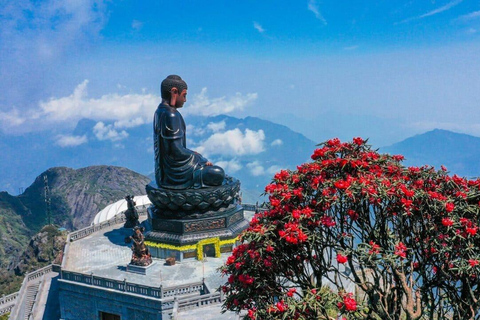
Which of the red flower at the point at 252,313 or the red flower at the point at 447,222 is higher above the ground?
the red flower at the point at 447,222

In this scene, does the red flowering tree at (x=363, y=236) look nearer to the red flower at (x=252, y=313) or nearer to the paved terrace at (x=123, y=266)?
the red flower at (x=252, y=313)

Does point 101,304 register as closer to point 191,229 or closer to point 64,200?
point 191,229

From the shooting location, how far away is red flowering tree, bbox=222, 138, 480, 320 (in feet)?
22.5

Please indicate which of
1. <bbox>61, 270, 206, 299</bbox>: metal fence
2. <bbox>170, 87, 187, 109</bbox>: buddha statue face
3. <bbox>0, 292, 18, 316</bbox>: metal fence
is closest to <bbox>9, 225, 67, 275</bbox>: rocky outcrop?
<bbox>0, 292, 18, 316</bbox>: metal fence

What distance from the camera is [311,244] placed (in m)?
7.26

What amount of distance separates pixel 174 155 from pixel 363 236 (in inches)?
505

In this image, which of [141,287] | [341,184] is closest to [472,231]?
[341,184]

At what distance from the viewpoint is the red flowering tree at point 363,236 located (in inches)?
270

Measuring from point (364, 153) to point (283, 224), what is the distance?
213 cm

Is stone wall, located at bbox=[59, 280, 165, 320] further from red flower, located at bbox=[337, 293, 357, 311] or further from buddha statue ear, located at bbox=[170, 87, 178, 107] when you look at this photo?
red flower, located at bbox=[337, 293, 357, 311]

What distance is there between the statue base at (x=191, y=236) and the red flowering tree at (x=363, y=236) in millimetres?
10270

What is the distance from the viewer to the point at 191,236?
1850 cm

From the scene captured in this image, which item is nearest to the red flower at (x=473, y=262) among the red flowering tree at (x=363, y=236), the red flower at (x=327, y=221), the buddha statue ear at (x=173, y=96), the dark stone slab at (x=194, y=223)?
the red flowering tree at (x=363, y=236)

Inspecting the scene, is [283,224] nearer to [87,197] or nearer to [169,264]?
[169,264]
